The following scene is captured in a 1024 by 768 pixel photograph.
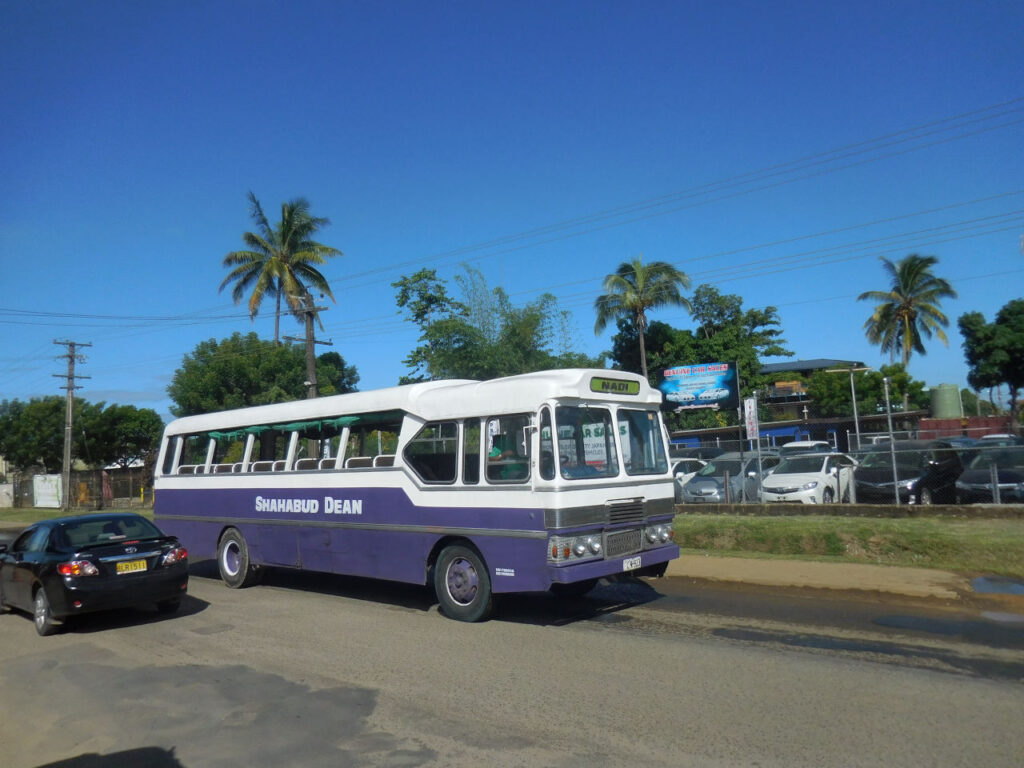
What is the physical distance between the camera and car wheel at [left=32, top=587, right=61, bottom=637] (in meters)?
9.55

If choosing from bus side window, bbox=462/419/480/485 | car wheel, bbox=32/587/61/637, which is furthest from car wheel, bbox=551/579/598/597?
car wheel, bbox=32/587/61/637

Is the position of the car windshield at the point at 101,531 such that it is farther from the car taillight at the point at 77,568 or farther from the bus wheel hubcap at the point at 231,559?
the bus wheel hubcap at the point at 231,559

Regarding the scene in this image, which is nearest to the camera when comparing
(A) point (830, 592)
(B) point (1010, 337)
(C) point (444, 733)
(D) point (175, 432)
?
(C) point (444, 733)

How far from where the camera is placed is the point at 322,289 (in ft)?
119

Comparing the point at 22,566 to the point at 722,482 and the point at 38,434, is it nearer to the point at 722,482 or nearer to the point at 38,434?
the point at 722,482

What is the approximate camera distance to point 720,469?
21.5m

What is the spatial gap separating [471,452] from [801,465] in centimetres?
1331

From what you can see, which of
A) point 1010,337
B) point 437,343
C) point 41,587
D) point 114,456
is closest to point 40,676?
point 41,587

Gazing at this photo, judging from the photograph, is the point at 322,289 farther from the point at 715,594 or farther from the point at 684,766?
the point at 684,766

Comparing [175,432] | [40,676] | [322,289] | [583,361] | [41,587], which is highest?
[322,289]

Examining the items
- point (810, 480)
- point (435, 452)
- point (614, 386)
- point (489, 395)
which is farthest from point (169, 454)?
point (810, 480)

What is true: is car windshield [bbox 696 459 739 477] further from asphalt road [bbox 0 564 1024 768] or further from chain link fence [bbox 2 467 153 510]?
chain link fence [bbox 2 467 153 510]

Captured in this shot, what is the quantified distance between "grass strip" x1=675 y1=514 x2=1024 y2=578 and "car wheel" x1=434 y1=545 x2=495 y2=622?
21.1ft

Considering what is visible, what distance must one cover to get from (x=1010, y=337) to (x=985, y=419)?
5.09 metres
